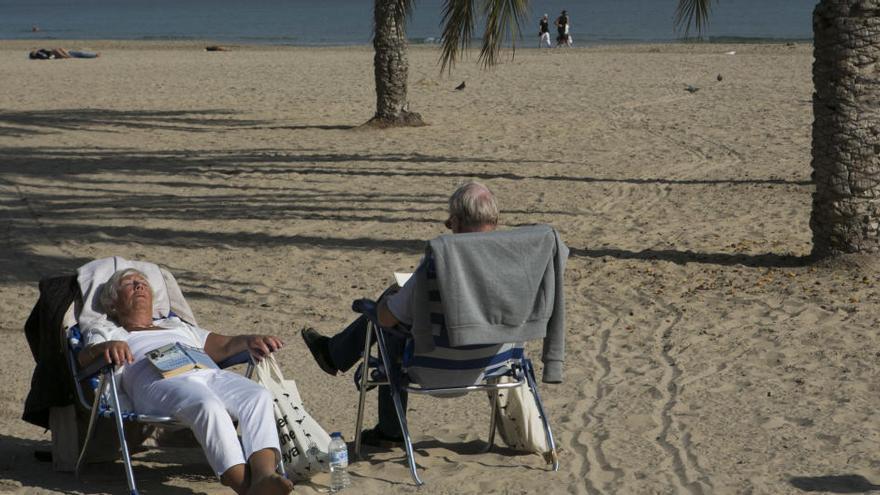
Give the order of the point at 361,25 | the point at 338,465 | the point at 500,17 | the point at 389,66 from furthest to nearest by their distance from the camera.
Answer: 1. the point at 361,25
2. the point at 389,66
3. the point at 500,17
4. the point at 338,465

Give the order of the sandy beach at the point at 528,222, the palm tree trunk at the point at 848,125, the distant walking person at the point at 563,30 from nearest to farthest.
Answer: the sandy beach at the point at 528,222, the palm tree trunk at the point at 848,125, the distant walking person at the point at 563,30

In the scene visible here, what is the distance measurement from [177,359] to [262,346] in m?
0.34

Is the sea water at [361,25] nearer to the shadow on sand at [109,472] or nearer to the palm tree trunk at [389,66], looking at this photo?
the palm tree trunk at [389,66]

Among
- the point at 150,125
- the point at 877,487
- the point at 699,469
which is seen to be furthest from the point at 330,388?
the point at 150,125

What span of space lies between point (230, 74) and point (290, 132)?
1098cm

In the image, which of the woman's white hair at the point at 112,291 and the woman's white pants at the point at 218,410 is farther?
the woman's white hair at the point at 112,291

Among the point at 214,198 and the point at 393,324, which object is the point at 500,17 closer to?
the point at 214,198

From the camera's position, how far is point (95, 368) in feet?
14.6

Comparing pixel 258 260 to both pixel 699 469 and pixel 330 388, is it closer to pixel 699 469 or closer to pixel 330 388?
pixel 330 388

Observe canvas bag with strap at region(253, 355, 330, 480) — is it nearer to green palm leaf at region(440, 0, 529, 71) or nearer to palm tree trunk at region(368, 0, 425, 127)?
green palm leaf at region(440, 0, 529, 71)

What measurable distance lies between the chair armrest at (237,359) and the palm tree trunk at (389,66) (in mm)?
11429

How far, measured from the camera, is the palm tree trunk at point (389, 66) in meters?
16.2

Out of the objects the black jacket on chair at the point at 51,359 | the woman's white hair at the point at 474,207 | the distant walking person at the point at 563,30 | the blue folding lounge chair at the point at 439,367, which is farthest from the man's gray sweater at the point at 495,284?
the distant walking person at the point at 563,30

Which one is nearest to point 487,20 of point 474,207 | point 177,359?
point 474,207
